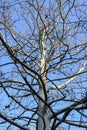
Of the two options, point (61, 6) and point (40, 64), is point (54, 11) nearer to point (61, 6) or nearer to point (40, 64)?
point (61, 6)

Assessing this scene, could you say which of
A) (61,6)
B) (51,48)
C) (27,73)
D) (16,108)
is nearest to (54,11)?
(61,6)

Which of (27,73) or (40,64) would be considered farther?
(40,64)

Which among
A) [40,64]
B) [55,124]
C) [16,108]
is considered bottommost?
[55,124]

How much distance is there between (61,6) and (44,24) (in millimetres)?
623

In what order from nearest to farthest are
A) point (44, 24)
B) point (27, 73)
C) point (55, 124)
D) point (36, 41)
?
point (55, 124) → point (27, 73) → point (44, 24) → point (36, 41)

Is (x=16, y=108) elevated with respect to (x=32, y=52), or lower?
lower

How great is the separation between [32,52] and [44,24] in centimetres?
74

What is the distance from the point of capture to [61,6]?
26.1ft

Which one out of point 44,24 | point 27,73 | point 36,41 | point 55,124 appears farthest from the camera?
point 36,41

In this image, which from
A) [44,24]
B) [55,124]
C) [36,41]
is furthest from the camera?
[36,41]

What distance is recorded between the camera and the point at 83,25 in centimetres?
727

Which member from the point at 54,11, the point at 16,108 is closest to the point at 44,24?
the point at 54,11

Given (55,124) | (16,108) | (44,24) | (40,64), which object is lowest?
(55,124)

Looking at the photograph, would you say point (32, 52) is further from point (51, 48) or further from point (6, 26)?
point (6, 26)
